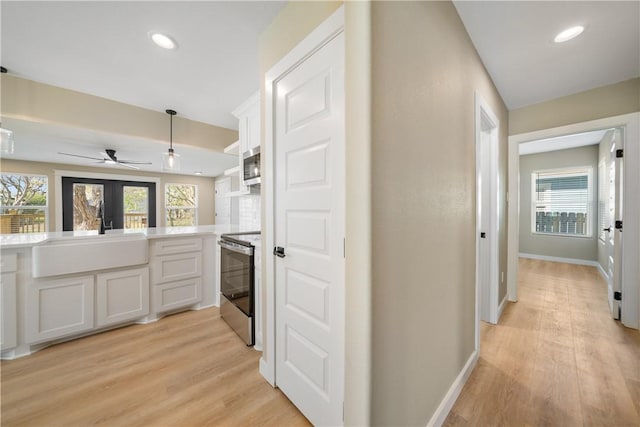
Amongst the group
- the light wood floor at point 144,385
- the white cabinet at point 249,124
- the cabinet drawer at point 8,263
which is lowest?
the light wood floor at point 144,385

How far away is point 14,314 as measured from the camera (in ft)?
6.28

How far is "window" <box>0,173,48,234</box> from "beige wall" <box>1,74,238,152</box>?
3447 millimetres

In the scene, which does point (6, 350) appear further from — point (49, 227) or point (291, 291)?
point (49, 227)

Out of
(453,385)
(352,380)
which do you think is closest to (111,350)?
(352,380)

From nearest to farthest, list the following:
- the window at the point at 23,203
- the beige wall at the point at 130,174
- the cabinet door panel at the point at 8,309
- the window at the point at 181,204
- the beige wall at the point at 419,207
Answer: the beige wall at the point at 419,207, the cabinet door panel at the point at 8,309, the window at the point at 23,203, the beige wall at the point at 130,174, the window at the point at 181,204

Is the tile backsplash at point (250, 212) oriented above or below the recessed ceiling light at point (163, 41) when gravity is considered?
below

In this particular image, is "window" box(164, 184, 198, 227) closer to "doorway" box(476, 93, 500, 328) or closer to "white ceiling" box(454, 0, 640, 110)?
"doorway" box(476, 93, 500, 328)

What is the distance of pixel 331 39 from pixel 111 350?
2.87m

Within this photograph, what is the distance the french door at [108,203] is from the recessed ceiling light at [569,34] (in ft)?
21.7

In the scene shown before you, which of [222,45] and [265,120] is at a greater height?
[222,45]

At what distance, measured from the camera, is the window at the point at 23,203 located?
4.35m

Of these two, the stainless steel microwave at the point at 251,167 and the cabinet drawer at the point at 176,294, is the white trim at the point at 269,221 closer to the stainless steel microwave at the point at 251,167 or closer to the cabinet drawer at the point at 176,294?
the stainless steel microwave at the point at 251,167

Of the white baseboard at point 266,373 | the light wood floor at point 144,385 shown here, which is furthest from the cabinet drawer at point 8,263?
the white baseboard at point 266,373

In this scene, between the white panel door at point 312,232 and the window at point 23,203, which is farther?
the window at point 23,203
